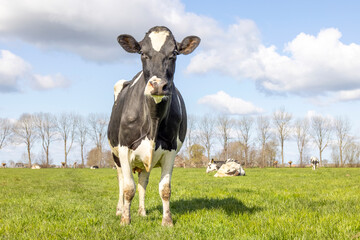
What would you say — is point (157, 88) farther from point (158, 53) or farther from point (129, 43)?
point (129, 43)

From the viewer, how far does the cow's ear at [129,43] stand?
556 centimetres

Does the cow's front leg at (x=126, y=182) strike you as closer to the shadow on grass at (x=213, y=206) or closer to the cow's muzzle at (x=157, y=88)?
the shadow on grass at (x=213, y=206)

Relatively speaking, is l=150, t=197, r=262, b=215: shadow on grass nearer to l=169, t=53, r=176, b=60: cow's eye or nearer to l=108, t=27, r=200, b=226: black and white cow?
l=108, t=27, r=200, b=226: black and white cow

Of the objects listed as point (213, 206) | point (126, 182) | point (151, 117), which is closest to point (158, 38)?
point (151, 117)

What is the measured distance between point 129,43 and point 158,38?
0.58 m

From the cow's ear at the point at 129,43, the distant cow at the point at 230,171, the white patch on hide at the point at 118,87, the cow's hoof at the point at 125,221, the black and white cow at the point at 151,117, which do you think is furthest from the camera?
the distant cow at the point at 230,171

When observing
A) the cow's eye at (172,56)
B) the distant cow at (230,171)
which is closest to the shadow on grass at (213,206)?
the cow's eye at (172,56)

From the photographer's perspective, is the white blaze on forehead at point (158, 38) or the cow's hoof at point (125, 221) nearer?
the white blaze on forehead at point (158, 38)

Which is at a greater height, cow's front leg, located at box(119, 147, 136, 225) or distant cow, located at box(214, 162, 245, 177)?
cow's front leg, located at box(119, 147, 136, 225)

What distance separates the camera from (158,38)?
533cm

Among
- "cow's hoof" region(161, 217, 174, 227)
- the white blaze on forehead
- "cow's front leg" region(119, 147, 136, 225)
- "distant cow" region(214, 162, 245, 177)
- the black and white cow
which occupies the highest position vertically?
the white blaze on forehead

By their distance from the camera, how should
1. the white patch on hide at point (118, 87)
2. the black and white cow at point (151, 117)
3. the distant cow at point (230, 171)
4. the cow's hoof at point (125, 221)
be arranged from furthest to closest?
the distant cow at point (230, 171), the white patch on hide at point (118, 87), the cow's hoof at point (125, 221), the black and white cow at point (151, 117)

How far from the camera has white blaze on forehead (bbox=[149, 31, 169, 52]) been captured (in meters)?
5.25

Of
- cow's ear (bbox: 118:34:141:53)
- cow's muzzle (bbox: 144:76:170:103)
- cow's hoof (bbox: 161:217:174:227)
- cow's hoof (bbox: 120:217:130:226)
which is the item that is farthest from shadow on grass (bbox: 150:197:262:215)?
cow's ear (bbox: 118:34:141:53)
